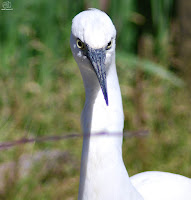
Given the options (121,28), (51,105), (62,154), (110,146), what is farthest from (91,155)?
(121,28)

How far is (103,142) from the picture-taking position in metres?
1.26

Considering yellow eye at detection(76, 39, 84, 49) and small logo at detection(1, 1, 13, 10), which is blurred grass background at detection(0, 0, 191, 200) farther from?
yellow eye at detection(76, 39, 84, 49)

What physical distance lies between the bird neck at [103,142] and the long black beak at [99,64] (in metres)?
0.08

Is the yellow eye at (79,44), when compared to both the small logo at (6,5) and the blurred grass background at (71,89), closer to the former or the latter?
the blurred grass background at (71,89)

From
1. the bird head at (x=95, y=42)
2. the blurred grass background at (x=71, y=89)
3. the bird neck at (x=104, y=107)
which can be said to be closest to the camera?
the bird head at (x=95, y=42)

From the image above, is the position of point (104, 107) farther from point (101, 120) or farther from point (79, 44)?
point (79, 44)

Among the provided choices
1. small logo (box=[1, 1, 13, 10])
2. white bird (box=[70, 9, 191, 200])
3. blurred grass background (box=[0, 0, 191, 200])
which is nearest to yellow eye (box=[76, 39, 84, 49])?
white bird (box=[70, 9, 191, 200])

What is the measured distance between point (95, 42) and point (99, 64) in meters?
0.07

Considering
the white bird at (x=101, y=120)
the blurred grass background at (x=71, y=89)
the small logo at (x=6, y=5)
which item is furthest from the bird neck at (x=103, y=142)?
the small logo at (x=6, y=5)

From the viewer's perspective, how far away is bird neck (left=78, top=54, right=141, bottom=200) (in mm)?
1257

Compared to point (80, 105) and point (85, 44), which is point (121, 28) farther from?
point (85, 44)

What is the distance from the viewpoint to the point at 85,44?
3.72 ft

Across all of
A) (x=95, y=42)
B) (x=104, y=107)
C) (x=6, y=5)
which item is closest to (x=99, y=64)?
(x=95, y=42)

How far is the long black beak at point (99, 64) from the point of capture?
112 cm
